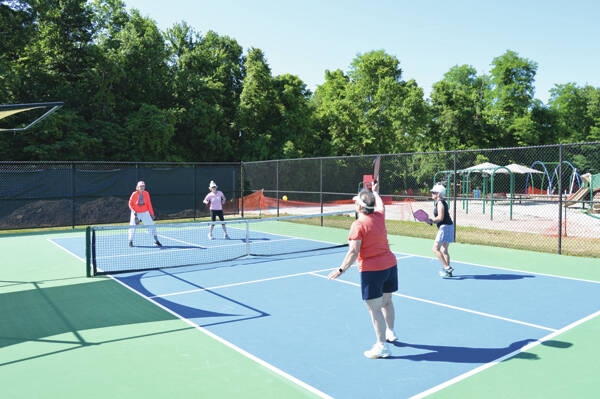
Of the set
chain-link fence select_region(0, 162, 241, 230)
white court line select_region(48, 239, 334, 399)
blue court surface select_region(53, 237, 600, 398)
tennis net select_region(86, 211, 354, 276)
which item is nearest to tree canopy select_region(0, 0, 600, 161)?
chain-link fence select_region(0, 162, 241, 230)

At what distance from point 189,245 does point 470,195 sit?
32.1m

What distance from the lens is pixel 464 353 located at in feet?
17.3

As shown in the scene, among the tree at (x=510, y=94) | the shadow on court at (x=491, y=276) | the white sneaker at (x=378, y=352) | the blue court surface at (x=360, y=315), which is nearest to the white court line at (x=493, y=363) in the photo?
the blue court surface at (x=360, y=315)

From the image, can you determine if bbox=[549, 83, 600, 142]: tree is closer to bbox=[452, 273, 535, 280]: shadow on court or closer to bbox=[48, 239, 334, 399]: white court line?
bbox=[452, 273, 535, 280]: shadow on court

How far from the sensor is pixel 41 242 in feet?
49.2

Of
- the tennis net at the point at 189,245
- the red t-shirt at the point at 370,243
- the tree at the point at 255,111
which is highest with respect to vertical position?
the tree at the point at 255,111

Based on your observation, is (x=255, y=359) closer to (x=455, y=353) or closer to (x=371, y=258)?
(x=371, y=258)

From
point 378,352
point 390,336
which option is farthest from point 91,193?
point 378,352

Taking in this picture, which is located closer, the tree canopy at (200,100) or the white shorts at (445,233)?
the white shorts at (445,233)

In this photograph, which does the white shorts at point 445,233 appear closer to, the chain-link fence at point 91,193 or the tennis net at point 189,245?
the tennis net at point 189,245

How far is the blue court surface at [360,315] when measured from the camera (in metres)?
4.82

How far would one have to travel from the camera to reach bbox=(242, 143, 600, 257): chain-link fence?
15.0 m

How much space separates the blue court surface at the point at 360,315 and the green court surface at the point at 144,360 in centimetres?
23

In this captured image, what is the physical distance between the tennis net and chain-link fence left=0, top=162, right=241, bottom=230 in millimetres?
3127
